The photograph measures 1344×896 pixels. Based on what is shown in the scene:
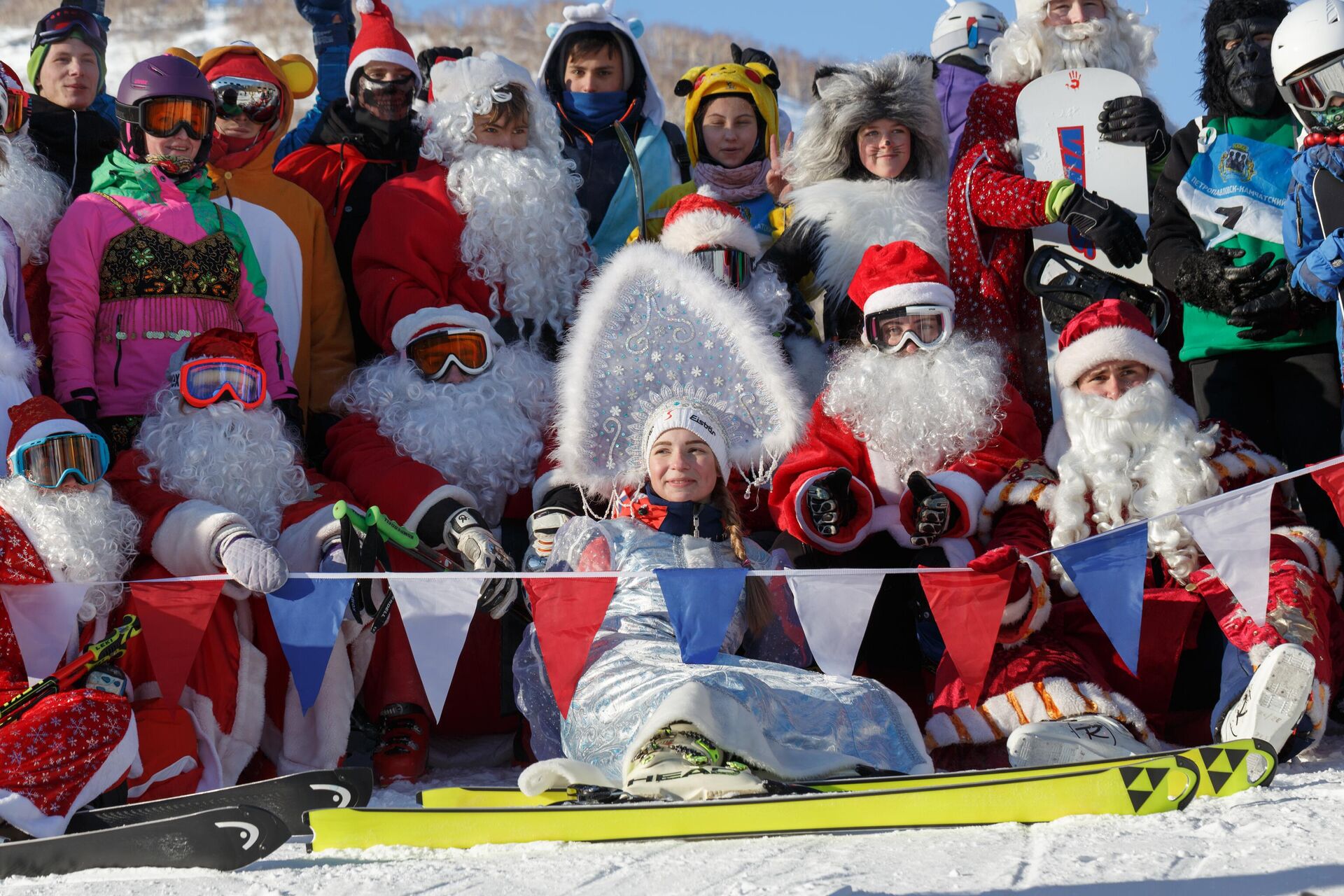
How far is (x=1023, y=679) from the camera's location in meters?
4.39

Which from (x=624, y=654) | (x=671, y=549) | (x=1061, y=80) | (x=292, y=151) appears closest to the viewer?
(x=624, y=654)

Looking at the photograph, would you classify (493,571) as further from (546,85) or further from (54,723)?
(546,85)

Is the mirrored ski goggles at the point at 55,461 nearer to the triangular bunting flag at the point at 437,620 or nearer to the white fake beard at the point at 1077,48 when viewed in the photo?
the triangular bunting flag at the point at 437,620

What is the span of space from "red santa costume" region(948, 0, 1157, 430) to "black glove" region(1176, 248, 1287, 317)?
53cm

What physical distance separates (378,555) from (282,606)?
320 mm

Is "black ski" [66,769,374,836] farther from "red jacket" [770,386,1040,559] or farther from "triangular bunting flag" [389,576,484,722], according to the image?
"red jacket" [770,386,1040,559]

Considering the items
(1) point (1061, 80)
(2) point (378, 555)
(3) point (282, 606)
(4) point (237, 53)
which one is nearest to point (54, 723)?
(3) point (282, 606)

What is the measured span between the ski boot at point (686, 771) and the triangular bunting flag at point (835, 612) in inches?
23.4

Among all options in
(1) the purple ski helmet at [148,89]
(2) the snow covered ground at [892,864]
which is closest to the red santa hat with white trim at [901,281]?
(2) the snow covered ground at [892,864]

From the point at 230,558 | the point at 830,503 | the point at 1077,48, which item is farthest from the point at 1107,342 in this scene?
the point at 230,558

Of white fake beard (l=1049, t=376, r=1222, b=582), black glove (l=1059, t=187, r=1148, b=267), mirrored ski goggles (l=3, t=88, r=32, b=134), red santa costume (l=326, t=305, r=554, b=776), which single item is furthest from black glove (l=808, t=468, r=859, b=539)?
mirrored ski goggles (l=3, t=88, r=32, b=134)

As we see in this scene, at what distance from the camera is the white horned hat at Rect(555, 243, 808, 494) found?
500 centimetres

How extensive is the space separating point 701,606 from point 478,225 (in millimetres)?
2307

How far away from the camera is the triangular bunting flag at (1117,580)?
13.5 feet
